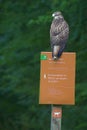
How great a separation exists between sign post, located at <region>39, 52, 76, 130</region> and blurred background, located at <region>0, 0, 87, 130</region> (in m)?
2.27

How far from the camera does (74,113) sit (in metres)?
9.61

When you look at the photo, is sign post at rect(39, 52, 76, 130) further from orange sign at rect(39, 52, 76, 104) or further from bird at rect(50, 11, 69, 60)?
bird at rect(50, 11, 69, 60)

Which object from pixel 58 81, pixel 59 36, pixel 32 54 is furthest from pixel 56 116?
pixel 32 54

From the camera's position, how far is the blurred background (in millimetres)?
9508

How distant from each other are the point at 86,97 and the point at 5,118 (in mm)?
3024

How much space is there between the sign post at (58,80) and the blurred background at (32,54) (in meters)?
2.27

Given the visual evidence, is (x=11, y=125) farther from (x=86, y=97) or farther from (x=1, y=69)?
(x=86, y=97)

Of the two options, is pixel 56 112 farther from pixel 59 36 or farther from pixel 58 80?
pixel 59 36

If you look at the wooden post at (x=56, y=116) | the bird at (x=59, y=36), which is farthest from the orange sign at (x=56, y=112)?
the bird at (x=59, y=36)

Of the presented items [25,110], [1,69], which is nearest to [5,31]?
[1,69]

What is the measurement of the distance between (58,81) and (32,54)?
3634mm

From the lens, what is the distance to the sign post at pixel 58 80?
6.48 m

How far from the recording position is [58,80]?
21.2 feet

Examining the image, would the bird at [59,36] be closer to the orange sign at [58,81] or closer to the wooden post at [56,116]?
the orange sign at [58,81]
